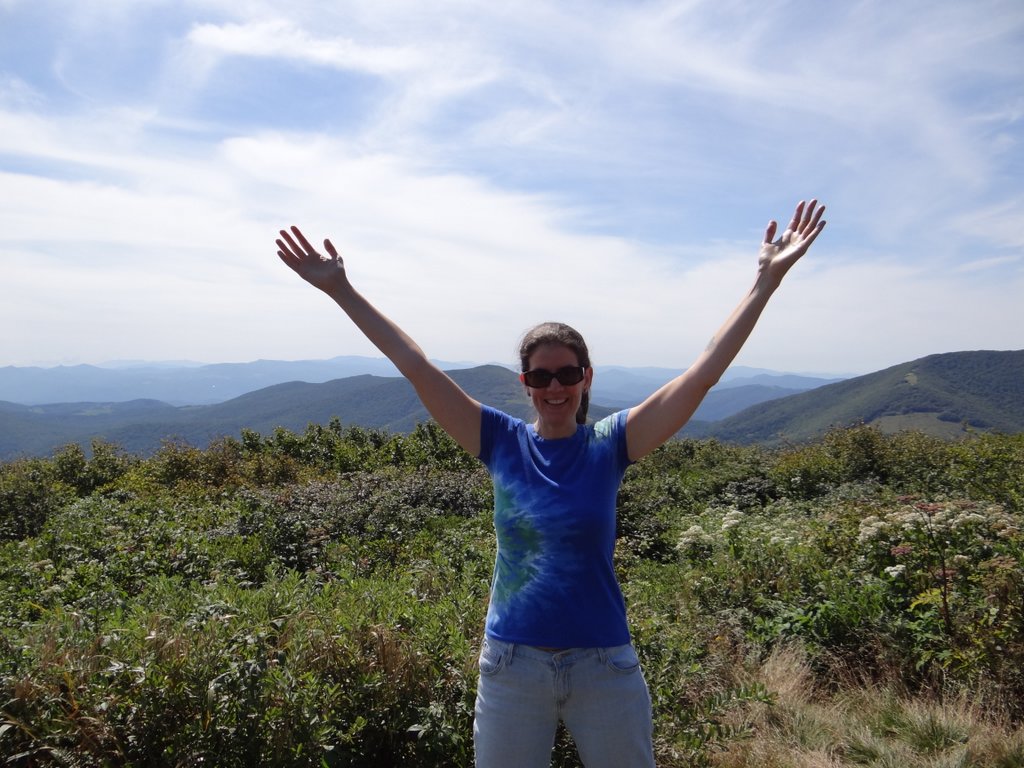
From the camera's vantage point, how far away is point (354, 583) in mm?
3619

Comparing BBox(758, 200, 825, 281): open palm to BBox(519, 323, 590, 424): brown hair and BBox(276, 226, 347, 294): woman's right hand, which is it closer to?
BBox(519, 323, 590, 424): brown hair

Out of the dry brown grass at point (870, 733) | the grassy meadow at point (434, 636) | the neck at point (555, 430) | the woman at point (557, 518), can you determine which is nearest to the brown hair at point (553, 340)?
the woman at point (557, 518)

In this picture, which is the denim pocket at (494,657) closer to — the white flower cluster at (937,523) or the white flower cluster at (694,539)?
the white flower cluster at (937,523)

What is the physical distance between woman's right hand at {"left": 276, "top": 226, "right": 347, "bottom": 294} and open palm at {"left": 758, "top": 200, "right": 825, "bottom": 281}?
1.35 meters

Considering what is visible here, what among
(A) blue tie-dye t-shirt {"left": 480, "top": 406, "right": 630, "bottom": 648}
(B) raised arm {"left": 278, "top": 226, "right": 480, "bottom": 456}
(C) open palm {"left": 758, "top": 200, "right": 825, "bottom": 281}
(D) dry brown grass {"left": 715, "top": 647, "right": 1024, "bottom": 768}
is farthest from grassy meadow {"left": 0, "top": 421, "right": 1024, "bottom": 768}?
(C) open palm {"left": 758, "top": 200, "right": 825, "bottom": 281}

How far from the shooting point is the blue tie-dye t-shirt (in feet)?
5.86

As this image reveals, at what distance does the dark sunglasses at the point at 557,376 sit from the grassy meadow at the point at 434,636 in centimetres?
137

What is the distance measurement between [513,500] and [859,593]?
3288 millimetres

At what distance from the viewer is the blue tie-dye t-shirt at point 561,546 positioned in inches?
70.4

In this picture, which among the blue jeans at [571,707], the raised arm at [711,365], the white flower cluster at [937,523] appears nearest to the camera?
the blue jeans at [571,707]

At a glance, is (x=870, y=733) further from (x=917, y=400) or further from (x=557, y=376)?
(x=917, y=400)

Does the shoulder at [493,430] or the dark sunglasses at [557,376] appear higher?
the dark sunglasses at [557,376]

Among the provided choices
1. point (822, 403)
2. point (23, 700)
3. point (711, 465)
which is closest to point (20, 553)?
point (23, 700)

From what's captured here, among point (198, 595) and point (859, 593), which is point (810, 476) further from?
point (198, 595)
